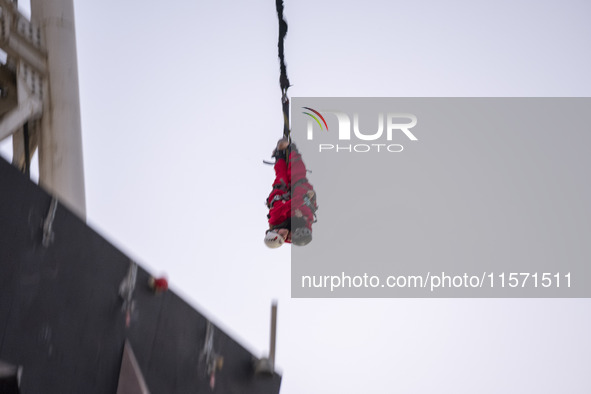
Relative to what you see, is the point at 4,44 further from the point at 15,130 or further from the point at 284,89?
the point at 284,89

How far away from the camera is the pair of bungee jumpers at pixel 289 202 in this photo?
239 inches

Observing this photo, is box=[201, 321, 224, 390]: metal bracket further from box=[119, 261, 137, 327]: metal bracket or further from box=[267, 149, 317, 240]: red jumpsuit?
box=[267, 149, 317, 240]: red jumpsuit

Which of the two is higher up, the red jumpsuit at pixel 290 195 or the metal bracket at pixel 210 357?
the red jumpsuit at pixel 290 195

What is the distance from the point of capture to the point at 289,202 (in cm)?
614

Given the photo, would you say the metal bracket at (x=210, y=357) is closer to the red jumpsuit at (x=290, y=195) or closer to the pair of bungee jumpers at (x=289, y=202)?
the pair of bungee jumpers at (x=289, y=202)

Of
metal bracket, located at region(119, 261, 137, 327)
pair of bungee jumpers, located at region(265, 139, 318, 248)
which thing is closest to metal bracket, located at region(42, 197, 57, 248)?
metal bracket, located at region(119, 261, 137, 327)

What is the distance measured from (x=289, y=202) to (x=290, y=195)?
88 millimetres

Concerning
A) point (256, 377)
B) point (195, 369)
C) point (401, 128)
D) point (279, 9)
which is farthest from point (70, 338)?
point (401, 128)

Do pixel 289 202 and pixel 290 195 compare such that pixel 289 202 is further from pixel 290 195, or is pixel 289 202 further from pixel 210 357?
pixel 210 357

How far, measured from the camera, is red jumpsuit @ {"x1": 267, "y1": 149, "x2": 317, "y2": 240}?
241 inches

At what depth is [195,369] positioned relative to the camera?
4.42 metres

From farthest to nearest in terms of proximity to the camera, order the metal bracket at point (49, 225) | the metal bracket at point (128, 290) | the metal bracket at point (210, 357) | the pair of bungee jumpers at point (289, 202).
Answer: the pair of bungee jumpers at point (289, 202), the metal bracket at point (210, 357), the metal bracket at point (128, 290), the metal bracket at point (49, 225)

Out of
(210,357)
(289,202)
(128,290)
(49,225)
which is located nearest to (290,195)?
(289,202)

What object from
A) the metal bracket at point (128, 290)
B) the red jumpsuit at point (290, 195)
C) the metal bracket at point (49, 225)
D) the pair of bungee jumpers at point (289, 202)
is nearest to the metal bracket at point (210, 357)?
the metal bracket at point (128, 290)
